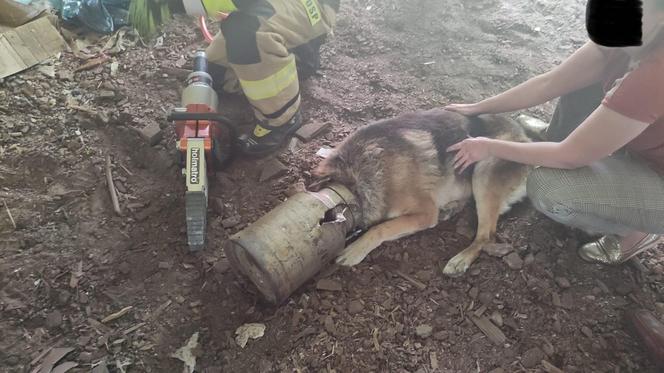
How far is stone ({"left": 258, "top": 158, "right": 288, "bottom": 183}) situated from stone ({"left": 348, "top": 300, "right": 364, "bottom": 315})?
3.61ft

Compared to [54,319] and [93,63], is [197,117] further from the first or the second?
[93,63]

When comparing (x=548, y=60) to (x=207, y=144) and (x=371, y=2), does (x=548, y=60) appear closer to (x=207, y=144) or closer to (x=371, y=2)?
(x=371, y=2)

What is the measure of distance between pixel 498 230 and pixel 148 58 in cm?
316

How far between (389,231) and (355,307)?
0.53 m

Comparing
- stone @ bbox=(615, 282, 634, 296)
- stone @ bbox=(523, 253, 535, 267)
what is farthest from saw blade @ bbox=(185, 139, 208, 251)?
stone @ bbox=(615, 282, 634, 296)

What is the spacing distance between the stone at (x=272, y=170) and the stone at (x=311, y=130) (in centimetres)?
32

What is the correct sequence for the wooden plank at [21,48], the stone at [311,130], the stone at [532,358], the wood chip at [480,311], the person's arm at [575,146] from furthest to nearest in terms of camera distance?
the wooden plank at [21,48] < the stone at [311,130] < the wood chip at [480,311] < the stone at [532,358] < the person's arm at [575,146]

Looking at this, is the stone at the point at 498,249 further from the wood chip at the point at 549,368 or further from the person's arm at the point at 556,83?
the person's arm at the point at 556,83

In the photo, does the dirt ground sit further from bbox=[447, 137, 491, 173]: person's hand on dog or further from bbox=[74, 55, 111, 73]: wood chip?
bbox=[447, 137, 491, 173]: person's hand on dog

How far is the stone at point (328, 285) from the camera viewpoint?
262cm

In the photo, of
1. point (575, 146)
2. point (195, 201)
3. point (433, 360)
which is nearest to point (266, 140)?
point (195, 201)

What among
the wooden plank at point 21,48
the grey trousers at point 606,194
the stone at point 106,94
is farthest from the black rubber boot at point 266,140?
the wooden plank at point 21,48

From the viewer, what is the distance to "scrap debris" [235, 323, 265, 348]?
241 centimetres

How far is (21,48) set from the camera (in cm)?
386
